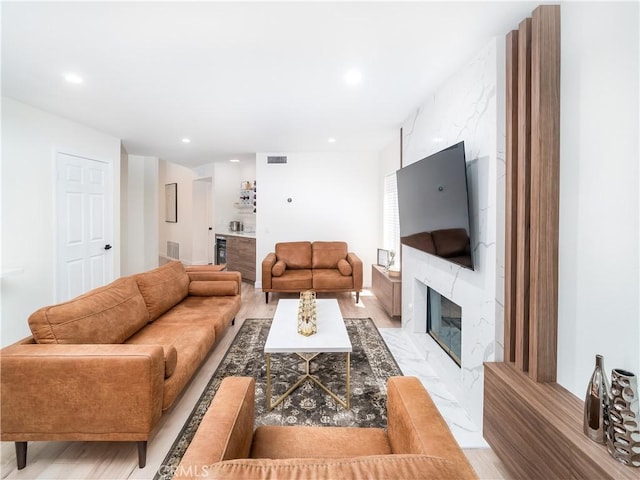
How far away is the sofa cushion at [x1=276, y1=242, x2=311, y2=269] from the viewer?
5059mm

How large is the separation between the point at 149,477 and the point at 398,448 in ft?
4.44

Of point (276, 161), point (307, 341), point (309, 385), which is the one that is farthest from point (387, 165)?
point (309, 385)

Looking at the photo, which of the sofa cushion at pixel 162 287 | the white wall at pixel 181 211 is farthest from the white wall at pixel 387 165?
the white wall at pixel 181 211

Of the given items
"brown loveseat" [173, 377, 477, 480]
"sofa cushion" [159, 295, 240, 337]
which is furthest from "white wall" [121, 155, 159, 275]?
"brown loveseat" [173, 377, 477, 480]

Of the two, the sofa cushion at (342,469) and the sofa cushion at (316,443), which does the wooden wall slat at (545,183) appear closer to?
the sofa cushion at (316,443)

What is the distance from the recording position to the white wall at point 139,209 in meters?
5.59

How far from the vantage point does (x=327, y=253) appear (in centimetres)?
513

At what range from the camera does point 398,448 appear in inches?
41.6

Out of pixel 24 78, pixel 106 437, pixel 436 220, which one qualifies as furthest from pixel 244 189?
pixel 106 437

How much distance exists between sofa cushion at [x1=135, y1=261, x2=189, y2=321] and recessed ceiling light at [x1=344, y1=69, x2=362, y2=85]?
96.5 inches

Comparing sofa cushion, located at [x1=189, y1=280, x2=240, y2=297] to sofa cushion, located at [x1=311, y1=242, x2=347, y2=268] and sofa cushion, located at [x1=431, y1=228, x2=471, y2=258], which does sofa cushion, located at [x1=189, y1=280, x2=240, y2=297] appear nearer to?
sofa cushion, located at [x1=311, y1=242, x2=347, y2=268]

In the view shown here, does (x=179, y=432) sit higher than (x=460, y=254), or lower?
lower

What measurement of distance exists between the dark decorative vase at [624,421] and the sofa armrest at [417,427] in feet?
2.13

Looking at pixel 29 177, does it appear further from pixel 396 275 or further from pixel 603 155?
pixel 603 155
